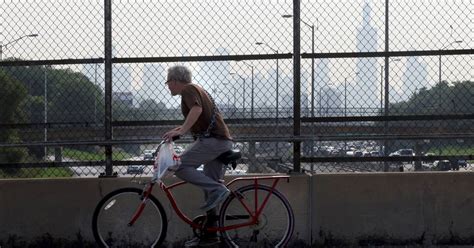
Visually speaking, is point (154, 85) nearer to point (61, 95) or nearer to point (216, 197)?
point (61, 95)

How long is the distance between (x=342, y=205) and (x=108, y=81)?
2.69 m

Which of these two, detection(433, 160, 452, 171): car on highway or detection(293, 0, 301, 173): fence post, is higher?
detection(293, 0, 301, 173): fence post

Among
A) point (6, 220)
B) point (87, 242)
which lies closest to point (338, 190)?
point (87, 242)

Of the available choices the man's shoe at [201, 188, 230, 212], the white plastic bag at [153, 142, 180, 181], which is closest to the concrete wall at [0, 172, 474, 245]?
the man's shoe at [201, 188, 230, 212]

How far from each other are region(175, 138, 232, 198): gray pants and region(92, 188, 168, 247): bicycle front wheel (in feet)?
1.61

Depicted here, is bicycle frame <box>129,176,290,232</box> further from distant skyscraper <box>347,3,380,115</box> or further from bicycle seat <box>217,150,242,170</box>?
distant skyscraper <box>347,3,380,115</box>

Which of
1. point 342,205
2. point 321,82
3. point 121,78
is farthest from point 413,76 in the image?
point 121,78

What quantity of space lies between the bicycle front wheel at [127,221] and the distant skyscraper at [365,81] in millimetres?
2276

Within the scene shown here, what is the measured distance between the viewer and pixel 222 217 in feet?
28.0

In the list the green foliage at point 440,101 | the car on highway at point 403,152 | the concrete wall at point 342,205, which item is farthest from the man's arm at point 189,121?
the car on highway at point 403,152

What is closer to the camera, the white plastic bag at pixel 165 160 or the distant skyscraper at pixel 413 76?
the white plastic bag at pixel 165 160

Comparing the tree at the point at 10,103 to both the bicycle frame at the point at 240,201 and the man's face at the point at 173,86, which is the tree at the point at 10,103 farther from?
the man's face at the point at 173,86

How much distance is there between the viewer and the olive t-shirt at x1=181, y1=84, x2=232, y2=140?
8188 millimetres

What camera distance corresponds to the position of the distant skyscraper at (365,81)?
364 inches
